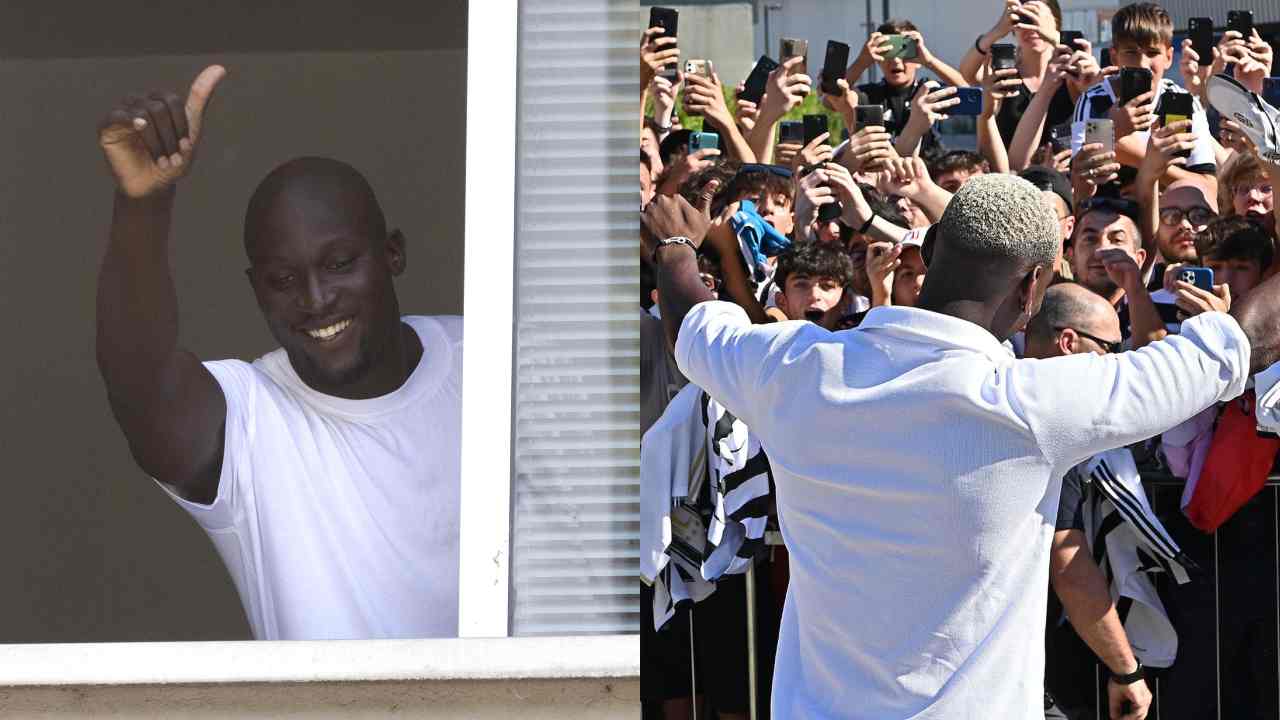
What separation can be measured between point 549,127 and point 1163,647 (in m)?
2.34

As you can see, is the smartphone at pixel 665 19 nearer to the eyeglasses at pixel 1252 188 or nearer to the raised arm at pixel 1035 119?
the raised arm at pixel 1035 119

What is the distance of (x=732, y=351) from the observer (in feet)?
8.94

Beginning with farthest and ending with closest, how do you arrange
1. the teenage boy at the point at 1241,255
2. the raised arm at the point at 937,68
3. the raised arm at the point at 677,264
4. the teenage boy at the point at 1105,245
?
the raised arm at the point at 937,68, the teenage boy at the point at 1105,245, the teenage boy at the point at 1241,255, the raised arm at the point at 677,264

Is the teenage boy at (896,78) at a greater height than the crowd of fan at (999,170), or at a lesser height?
greater

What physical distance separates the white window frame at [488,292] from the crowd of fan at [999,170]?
45cm

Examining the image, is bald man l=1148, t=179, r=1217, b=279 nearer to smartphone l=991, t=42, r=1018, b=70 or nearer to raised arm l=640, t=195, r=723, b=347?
smartphone l=991, t=42, r=1018, b=70

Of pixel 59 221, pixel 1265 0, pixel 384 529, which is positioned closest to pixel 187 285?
pixel 59 221

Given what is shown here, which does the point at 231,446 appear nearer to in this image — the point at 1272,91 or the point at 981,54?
the point at 1272,91

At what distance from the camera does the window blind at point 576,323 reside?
3852 mm

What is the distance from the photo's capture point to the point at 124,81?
3924 mm

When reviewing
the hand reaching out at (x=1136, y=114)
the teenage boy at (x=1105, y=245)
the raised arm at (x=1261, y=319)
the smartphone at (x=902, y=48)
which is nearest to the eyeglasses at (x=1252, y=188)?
the teenage boy at (x=1105, y=245)

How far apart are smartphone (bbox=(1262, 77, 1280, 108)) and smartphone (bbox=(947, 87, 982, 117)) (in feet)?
3.59

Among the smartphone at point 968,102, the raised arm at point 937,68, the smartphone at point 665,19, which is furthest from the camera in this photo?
the raised arm at point 937,68

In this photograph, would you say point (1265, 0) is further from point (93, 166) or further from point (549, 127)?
point (93, 166)
